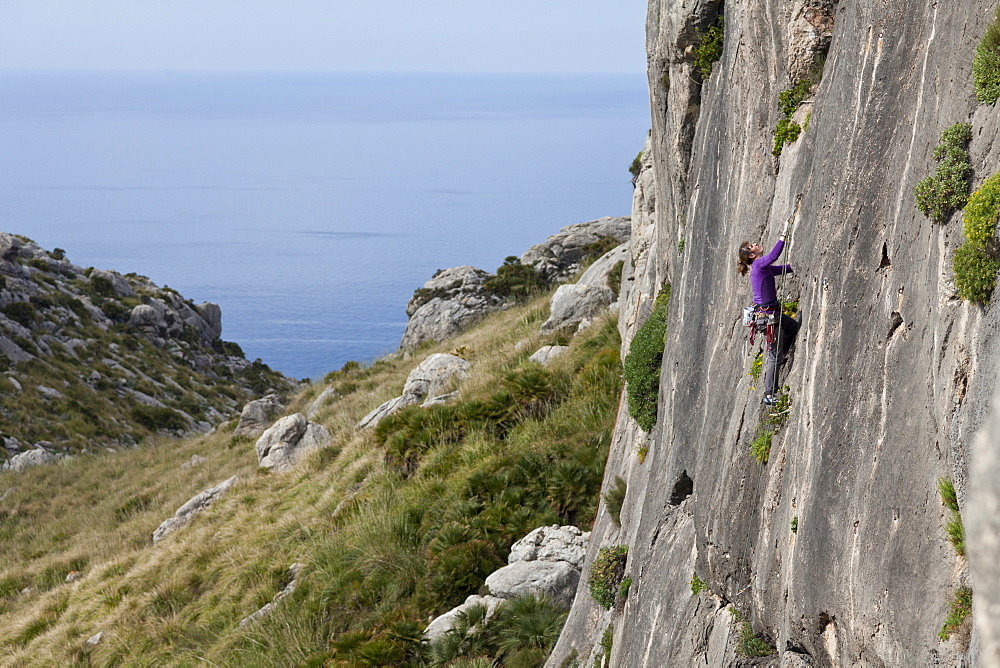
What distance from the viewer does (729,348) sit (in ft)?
24.0

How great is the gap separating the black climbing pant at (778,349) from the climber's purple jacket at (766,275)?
0.70 feet

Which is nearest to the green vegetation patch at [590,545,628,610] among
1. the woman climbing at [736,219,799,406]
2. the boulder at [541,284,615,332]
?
the woman climbing at [736,219,799,406]

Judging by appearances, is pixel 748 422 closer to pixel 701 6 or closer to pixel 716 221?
pixel 716 221

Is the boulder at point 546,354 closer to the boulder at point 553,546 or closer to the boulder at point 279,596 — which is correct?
the boulder at point 553,546

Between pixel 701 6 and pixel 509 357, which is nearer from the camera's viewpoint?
pixel 701 6

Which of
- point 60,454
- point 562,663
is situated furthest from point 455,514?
point 60,454

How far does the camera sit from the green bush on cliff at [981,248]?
3768 millimetres

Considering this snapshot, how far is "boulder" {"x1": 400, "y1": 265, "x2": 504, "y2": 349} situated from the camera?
3475cm

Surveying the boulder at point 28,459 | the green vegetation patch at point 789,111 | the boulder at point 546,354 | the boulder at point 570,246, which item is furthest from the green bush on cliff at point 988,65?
the boulder at point 28,459

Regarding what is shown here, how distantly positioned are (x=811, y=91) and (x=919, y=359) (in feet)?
10.6

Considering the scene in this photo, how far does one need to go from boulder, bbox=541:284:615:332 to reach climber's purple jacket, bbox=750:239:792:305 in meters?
16.9

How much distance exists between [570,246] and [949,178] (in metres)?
33.3

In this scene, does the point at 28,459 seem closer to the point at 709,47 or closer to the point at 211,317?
the point at 211,317

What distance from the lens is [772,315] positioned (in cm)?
609
